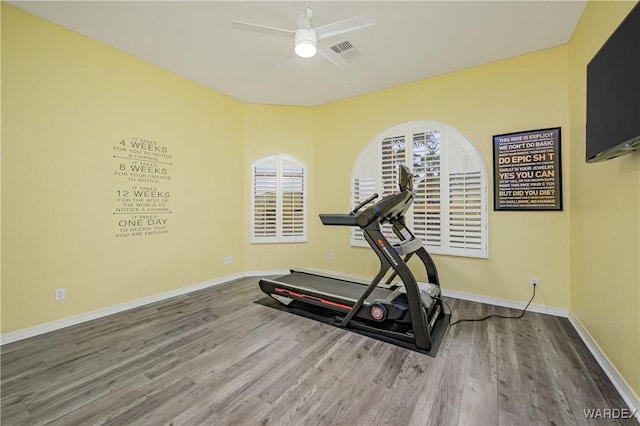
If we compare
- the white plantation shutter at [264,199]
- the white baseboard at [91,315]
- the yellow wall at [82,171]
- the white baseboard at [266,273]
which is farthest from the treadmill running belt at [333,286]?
the yellow wall at [82,171]

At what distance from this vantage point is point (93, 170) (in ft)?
8.96

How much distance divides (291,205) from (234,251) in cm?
123

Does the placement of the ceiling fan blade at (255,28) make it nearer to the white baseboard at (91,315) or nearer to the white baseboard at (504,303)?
the white baseboard at (91,315)

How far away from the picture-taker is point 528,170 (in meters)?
2.88

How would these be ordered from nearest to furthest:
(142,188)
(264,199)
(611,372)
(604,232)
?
(611,372) < (604,232) < (142,188) < (264,199)

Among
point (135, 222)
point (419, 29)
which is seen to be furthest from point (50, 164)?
point (419, 29)

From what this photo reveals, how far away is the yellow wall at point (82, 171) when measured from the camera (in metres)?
2.29

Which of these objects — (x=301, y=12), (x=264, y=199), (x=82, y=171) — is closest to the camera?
(x=301, y=12)

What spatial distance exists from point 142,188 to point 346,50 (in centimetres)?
293

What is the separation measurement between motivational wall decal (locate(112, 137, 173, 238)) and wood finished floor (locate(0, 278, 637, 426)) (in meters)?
1.10

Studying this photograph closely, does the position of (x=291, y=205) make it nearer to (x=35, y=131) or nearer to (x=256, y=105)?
(x=256, y=105)

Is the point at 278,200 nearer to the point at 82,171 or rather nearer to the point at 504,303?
the point at 82,171

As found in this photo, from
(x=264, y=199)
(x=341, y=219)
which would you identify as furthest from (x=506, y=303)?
(x=264, y=199)

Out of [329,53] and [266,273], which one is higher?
[329,53]
